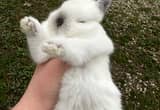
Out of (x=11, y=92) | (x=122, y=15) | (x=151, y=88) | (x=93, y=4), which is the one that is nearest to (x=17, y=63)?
(x=11, y=92)

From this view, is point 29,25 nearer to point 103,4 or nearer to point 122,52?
point 103,4

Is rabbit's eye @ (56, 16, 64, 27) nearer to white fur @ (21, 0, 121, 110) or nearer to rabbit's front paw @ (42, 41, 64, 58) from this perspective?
white fur @ (21, 0, 121, 110)

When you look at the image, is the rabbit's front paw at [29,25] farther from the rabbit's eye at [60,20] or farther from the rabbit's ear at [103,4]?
the rabbit's ear at [103,4]

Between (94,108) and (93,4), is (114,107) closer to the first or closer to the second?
(94,108)

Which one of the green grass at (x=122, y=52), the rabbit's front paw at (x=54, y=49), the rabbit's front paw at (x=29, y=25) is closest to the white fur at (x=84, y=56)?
the rabbit's front paw at (x=29, y=25)

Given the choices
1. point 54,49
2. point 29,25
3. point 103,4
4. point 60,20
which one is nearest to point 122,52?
point 103,4

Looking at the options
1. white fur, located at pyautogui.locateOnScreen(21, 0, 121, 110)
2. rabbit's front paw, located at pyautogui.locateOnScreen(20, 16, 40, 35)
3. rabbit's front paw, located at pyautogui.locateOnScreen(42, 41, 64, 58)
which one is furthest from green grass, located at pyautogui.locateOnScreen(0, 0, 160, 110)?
rabbit's front paw, located at pyautogui.locateOnScreen(42, 41, 64, 58)

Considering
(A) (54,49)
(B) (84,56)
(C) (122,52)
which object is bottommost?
(C) (122,52)
